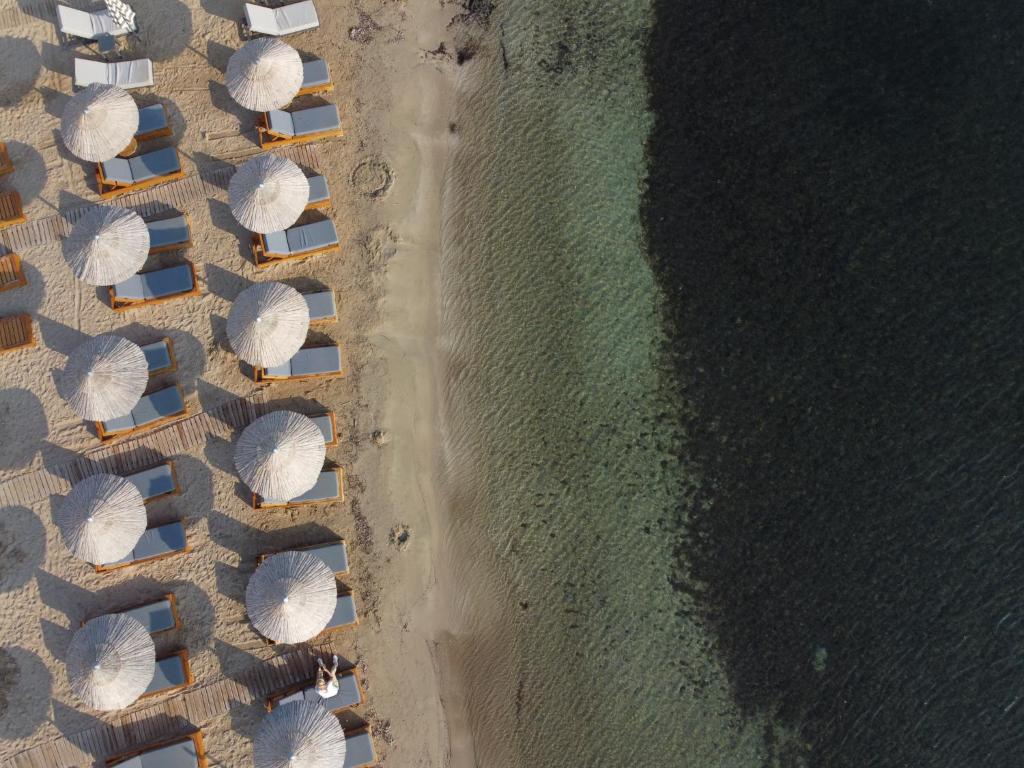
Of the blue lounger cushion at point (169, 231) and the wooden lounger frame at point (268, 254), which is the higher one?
the blue lounger cushion at point (169, 231)

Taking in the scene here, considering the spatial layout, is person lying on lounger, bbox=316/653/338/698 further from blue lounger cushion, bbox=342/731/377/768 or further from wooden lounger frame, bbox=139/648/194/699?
wooden lounger frame, bbox=139/648/194/699

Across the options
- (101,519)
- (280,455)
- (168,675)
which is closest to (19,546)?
(101,519)

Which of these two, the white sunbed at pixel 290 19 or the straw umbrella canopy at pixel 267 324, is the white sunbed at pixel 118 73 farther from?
the straw umbrella canopy at pixel 267 324

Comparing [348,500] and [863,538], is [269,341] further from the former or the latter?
[863,538]

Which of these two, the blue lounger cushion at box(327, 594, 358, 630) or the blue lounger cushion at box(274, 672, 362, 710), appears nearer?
the blue lounger cushion at box(274, 672, 362, 710)

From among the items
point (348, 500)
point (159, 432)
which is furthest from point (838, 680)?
point (159, 432)

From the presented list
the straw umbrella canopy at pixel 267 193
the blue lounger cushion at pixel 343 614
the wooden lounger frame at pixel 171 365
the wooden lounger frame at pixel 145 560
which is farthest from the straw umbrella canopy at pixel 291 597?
the straw umbrella canopy at pixel 267 193

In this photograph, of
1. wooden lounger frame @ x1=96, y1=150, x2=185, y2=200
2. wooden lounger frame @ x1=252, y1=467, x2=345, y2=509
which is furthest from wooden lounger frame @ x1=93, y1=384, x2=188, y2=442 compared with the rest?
wooden lounger frame @ x1=96, y1=150, x2=185, y2=200
